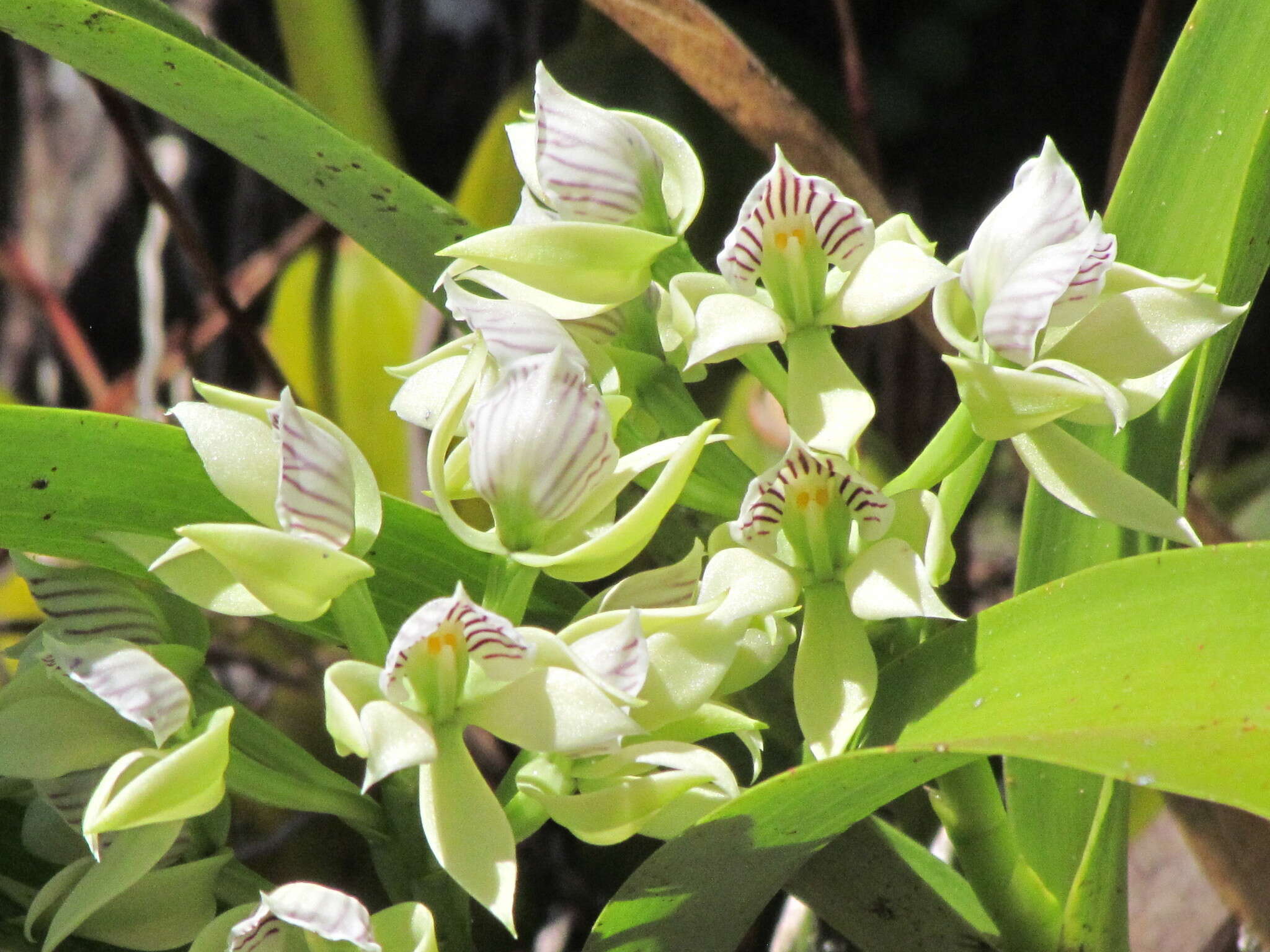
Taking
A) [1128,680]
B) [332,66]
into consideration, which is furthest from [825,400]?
[332,66]

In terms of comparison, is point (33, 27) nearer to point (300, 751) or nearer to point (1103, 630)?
point (300, 751)

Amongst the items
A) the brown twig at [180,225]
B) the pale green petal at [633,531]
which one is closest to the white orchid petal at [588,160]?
the pale green petal at [633,531]

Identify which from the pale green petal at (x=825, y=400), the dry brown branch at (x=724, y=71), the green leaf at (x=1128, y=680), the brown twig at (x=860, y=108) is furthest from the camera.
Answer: the brown twig at (x=860, y=108)

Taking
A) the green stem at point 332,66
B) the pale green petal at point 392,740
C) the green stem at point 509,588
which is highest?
the green stem at point 332,66

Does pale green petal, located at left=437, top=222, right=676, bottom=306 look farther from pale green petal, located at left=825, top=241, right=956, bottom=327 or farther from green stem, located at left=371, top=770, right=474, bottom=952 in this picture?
green stem, located at left=371, top=770, right=474, bottom=952

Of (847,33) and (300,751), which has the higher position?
(847,33)

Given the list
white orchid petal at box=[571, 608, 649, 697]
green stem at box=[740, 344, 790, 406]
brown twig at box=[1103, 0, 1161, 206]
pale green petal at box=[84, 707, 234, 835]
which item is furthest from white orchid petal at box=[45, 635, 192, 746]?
brown twig at box=[1103, 0, 1161, 206]

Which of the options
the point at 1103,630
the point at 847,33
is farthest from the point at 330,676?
the point at 847,33

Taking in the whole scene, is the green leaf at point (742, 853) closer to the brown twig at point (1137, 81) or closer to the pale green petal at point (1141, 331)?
the pale green petal at point (1141, 331)
